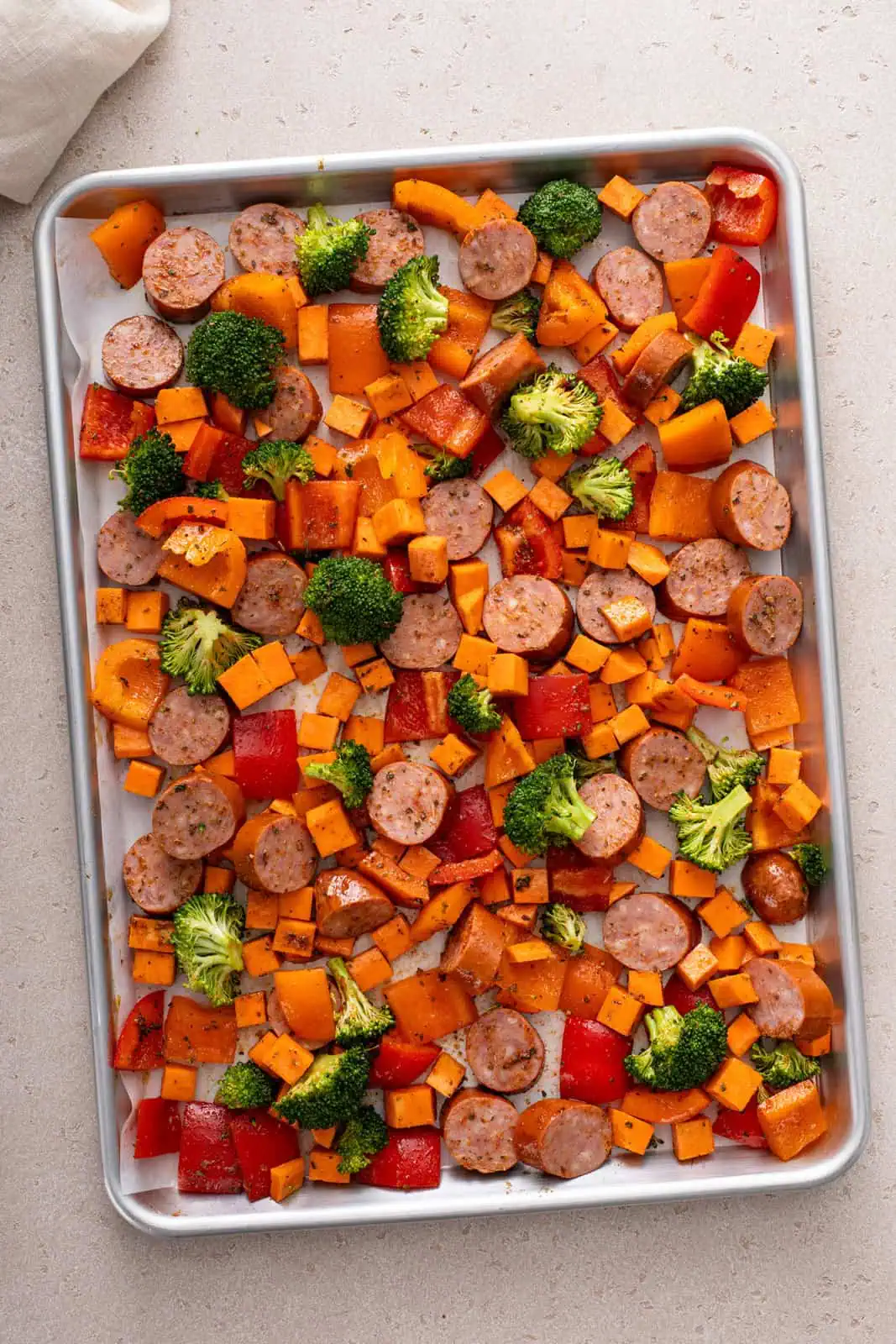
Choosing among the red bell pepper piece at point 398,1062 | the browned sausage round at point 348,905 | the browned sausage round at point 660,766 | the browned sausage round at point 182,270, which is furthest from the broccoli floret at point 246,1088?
the browned sausage round at point 182,270

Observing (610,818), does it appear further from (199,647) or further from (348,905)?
(199,647)

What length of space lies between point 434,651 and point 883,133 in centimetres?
212

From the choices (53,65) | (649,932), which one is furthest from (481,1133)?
(53,65)

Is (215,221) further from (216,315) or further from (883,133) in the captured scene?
(883,133)

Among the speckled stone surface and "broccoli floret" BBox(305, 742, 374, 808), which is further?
the speckled stone surface

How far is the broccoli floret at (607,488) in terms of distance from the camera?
325 cm

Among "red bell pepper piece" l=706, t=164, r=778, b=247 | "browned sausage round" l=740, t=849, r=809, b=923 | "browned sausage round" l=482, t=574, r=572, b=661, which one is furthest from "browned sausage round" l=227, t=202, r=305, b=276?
"browned sausage round" l=740, t=849, r=809, b=923

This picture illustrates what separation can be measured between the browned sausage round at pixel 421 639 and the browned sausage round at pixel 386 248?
38.6 inches

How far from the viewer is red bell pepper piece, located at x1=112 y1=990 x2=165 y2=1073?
3.26 metres

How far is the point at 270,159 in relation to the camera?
3225mm

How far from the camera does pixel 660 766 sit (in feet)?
10.8

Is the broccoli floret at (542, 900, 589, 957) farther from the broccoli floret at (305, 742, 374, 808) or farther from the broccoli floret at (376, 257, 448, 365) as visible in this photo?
the broccoli floret at (376, 257, 448, 365)

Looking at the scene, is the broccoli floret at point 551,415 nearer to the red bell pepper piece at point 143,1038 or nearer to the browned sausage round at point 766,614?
the browned sausage round at point 766,614

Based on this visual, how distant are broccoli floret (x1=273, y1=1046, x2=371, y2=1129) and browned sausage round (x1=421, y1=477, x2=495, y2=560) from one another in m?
1.53
